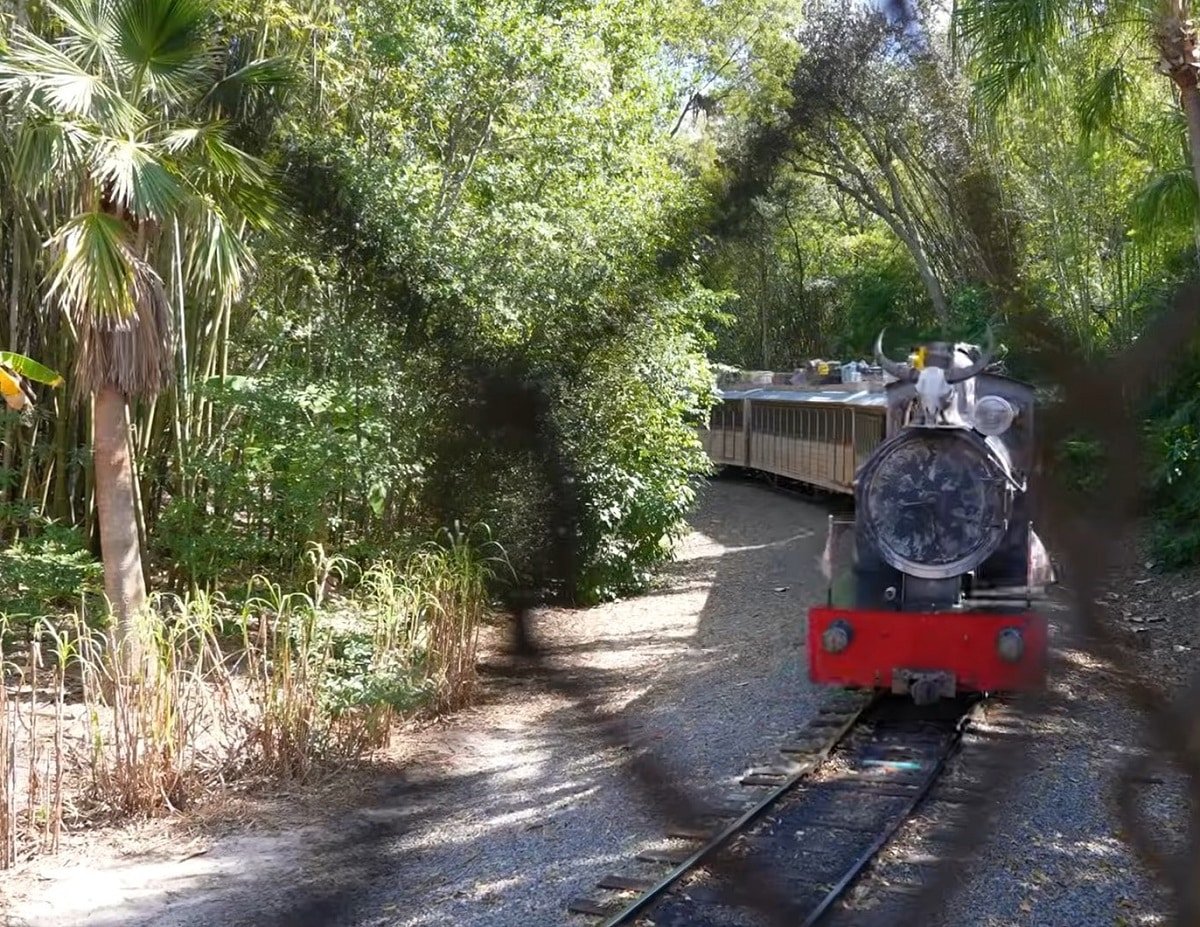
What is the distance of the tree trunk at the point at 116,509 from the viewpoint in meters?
9.38

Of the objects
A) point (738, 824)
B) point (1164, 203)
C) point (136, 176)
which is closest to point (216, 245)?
point (136, 176)

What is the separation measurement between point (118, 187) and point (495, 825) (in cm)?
458

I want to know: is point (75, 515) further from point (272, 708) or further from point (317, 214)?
point (317, 214)

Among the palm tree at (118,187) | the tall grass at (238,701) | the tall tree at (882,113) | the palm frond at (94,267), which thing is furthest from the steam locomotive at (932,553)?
the tall tree at (882,113)

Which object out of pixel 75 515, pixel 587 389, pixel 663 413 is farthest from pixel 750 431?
pixel 587 389

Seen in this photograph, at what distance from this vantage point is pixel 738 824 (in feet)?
14.9

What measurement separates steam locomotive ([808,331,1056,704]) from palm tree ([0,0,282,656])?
13.7 feet

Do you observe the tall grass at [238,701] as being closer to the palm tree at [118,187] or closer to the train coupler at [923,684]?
the palm tree at [118,187]

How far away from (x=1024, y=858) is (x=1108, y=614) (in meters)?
4.99

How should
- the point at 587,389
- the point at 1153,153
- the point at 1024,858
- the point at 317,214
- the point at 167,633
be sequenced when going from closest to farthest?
the point at 317,214 → the point at 587,389 → the point at 1153,153 → the point at 1024,858 → the point at 167,633

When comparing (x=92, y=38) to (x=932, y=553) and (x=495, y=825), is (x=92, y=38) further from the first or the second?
(x=932, y=553)

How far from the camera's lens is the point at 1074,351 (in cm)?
96

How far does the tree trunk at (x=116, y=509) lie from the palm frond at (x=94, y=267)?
4.40ft

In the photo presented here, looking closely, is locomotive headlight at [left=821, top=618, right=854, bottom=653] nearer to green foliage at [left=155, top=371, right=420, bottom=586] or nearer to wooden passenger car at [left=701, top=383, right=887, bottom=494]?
green foliage at [left=155, top=371, right=420, bottom=586]
